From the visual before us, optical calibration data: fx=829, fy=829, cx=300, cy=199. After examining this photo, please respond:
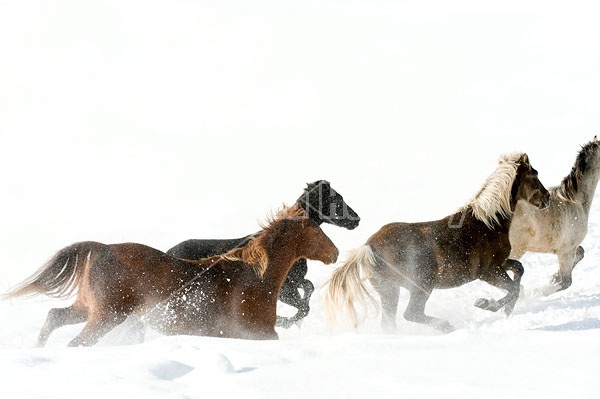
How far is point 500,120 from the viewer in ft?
99.8

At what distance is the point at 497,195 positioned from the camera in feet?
27.3

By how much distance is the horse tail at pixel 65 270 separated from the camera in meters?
6.11

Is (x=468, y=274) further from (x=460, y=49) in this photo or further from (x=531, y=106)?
(x=460, y=49)

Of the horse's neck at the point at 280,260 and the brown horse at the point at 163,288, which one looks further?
the horse's neck at the point at 280,260

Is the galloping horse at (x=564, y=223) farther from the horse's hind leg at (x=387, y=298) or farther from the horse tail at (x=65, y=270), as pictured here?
the horse tail at (x=65, y=270)

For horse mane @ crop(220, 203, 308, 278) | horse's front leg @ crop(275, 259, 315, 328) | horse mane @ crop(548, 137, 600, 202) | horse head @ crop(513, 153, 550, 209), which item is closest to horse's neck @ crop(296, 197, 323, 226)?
horse's front leg @ crop(275, 259, 315, 328)

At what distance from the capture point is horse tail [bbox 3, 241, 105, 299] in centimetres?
611

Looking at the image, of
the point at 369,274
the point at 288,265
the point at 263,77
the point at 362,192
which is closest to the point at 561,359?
the point at 288,265

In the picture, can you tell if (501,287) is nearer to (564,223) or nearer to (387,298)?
(387,298)

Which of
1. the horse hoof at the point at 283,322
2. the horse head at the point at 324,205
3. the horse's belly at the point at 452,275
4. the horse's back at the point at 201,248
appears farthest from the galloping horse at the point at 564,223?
the horse's back at the point at 201,248

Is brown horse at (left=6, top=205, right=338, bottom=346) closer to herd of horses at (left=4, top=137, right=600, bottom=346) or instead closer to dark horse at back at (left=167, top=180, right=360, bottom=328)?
herd of horses at (left=4, top=137, right=600, bottom=346)

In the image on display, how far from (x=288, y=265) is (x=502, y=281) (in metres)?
2.52

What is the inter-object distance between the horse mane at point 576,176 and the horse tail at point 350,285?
10.6 feet

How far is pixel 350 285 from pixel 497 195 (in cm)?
186
